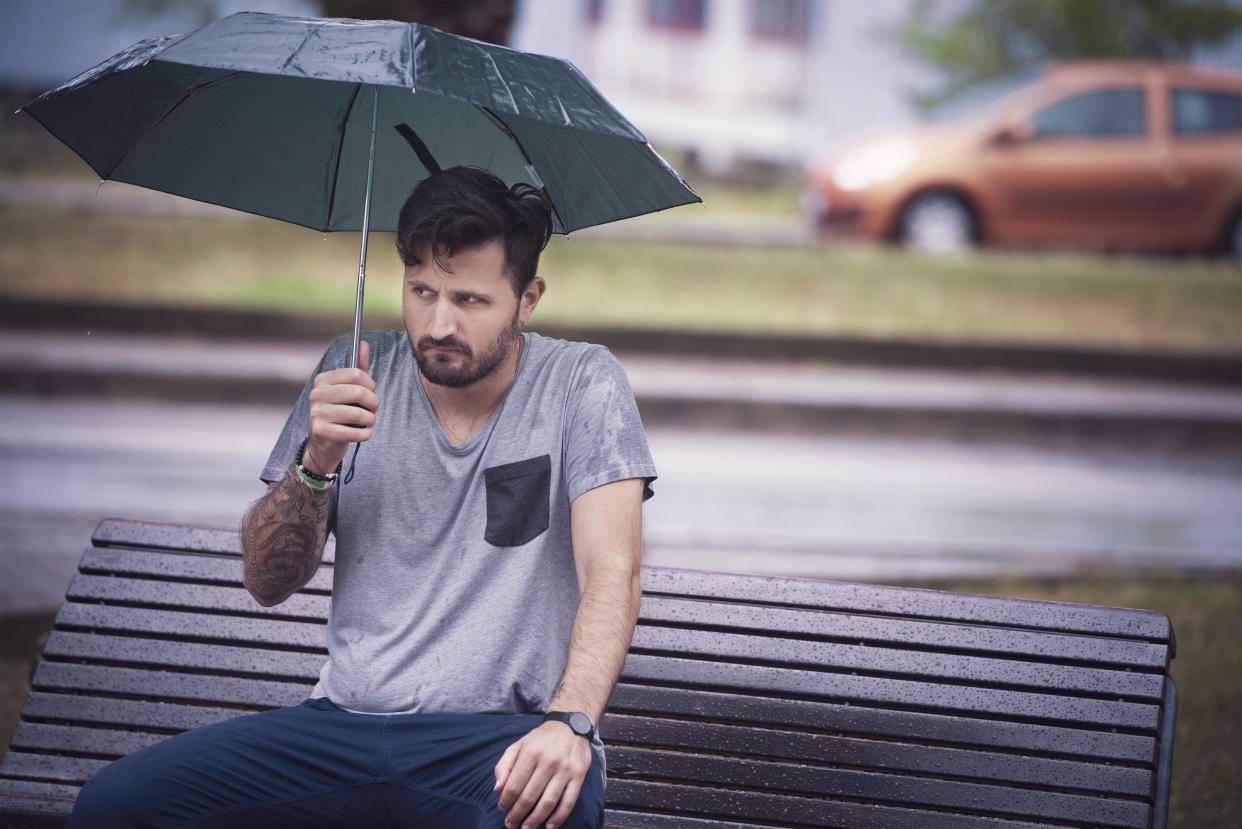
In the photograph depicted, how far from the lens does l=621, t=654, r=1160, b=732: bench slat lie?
2.96 m

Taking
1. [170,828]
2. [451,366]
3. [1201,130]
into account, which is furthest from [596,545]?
[1201,130]

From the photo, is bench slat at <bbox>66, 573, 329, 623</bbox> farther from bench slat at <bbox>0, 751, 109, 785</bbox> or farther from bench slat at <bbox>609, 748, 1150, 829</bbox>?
bench slat at <bbox>609, 748, 1150, 829</bbox>

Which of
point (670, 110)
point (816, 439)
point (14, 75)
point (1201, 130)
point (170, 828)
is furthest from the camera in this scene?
point (670, 110)

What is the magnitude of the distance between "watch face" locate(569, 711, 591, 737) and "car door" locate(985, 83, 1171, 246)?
1221 cm

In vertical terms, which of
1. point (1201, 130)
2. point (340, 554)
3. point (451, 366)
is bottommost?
point (340, 554)

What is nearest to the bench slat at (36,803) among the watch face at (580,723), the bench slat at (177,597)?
the bench slat at (177,597)

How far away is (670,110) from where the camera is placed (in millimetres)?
18719

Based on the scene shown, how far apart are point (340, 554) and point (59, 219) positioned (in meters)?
13.1

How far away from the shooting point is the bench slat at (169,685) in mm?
3166

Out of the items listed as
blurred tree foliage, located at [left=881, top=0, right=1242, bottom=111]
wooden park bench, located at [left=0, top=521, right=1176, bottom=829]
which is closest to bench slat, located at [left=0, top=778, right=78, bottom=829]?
wooden park bench, located at [left=0, top=521, right=1176, bottom=829]

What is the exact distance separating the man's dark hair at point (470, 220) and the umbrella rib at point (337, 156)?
376 mm

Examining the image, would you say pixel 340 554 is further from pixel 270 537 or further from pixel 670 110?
pixel 670 110

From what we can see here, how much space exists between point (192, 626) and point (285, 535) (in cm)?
74

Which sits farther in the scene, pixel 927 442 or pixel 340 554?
pixel 927 442
